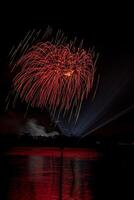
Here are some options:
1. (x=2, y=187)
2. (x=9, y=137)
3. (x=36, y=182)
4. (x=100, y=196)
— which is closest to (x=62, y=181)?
(x=36, y=182)

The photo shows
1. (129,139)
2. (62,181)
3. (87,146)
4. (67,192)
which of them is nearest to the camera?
(67,192)

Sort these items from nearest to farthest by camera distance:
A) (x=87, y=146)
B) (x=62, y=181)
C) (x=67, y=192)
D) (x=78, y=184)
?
(x=67, y=192) < (x=78, y=184) < (x=62, y=181) < (x=87, y=146)

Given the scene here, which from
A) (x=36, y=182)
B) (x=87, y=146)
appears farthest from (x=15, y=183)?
(x=87, y=146)

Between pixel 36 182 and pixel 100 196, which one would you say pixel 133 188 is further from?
pixel 36 182

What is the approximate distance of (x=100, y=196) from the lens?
22.0m

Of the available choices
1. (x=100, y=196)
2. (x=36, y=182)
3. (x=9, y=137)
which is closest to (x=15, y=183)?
(x=36, y=182)

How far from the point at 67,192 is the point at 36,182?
18.7ft

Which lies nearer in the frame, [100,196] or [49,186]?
[100,196]

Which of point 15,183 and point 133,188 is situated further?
point 15,183

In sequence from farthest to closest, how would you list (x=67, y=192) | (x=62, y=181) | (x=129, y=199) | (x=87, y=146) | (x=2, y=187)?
(x=87, y=146) < (x=62, y=181) < (x=2, y=187) < (x=67, y=192) < (x=129, y=199)

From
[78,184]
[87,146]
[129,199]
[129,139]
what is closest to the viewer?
[129,199]

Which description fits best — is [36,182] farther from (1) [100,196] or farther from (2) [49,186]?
(1) [100,196]

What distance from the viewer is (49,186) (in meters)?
26.4

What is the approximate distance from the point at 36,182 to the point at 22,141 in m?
172
